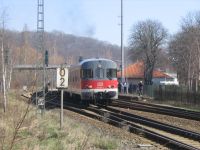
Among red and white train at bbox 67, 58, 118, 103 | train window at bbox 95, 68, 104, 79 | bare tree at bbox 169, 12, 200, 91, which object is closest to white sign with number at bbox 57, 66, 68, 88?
red and white train at bbox 67, 58, 118, 103

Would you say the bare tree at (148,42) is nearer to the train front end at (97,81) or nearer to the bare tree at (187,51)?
the bare tree at (187,51)

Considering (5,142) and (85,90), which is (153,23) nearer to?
(85,90)

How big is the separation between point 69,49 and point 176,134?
68.1 meters

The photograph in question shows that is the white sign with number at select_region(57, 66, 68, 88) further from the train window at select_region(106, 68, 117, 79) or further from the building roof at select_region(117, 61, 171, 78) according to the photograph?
the building roof at select_region(117, 61, 171, 78)

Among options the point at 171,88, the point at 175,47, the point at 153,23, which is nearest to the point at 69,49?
the point at 175,47

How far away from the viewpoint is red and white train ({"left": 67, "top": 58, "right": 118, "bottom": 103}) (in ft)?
109

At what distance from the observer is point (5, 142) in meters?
8.37

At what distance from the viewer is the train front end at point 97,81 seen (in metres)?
33.1

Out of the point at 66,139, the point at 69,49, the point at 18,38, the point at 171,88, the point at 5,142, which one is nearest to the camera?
the point at 5,142

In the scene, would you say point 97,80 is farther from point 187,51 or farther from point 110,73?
point 187,51

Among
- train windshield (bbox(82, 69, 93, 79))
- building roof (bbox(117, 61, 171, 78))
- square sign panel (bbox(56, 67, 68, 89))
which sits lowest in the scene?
square sign panel (bbox(56, 67, 68, 89))

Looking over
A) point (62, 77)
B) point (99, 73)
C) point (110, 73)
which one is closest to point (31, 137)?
point (62, 77)

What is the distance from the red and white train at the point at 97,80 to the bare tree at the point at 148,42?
63192 millimetres

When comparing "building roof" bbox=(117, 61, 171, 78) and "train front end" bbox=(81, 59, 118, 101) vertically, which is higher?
"building roof" bbox=(117, 61, 171, 78)
